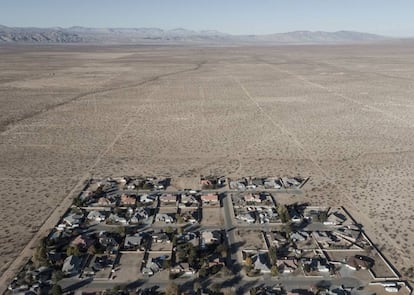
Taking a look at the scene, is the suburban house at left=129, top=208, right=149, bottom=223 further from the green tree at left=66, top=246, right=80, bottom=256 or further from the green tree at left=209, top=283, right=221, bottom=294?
the green tree at left=209, top=283, right=221, bottom=294

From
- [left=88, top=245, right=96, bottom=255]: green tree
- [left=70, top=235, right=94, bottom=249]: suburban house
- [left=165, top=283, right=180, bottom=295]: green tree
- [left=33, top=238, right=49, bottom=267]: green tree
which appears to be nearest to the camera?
[left=165, top=283, right=180, bottom=295]: green tree

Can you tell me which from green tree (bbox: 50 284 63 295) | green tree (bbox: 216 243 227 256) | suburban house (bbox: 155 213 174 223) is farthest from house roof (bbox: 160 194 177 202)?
green tree (bbox: 50 284 63 295)

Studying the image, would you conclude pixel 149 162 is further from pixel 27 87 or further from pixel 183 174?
pixel 27 87

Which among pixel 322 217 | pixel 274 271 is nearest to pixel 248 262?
pixel 274 271

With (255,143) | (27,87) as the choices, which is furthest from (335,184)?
(27,87)

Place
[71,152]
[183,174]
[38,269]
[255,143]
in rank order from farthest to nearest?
[255,143]
[71,152]
[183,174]
[38,269]

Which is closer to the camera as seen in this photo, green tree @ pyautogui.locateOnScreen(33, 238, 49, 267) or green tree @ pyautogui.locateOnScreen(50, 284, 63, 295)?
green tree @ pyautogui.locateOnScreen(50, 284, 63, 295)

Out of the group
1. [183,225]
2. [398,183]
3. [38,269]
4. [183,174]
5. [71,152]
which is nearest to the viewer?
[38,269]

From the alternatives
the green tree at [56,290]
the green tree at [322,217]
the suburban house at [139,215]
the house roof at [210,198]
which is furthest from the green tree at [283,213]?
the green tree at [56,290]

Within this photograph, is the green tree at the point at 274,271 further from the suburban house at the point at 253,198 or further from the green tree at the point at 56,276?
the green tree at the point at 56,276
